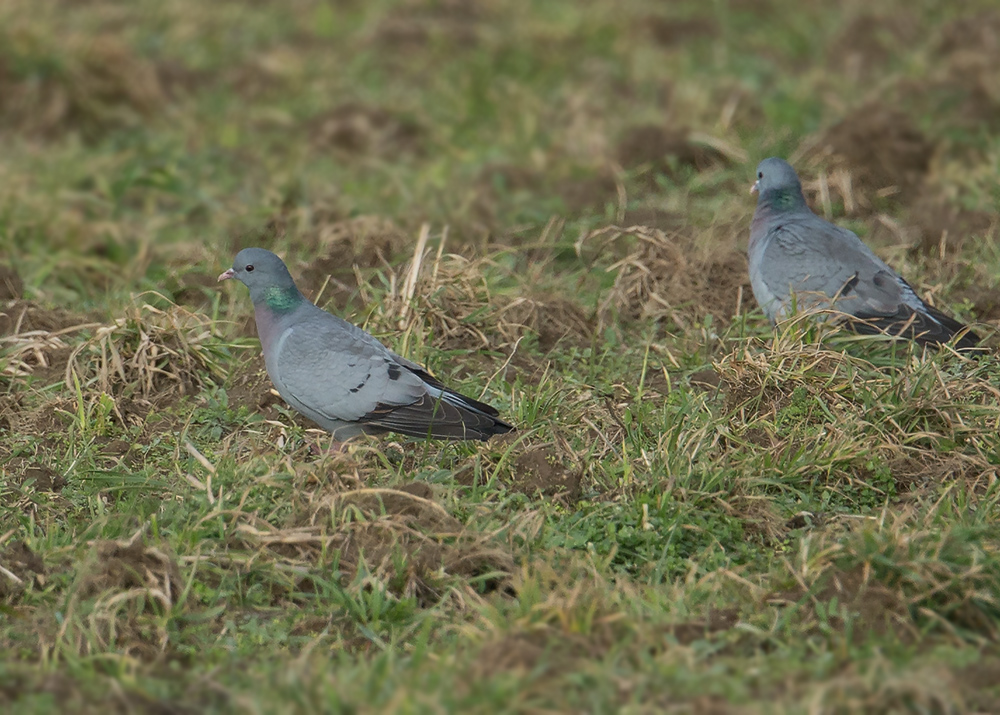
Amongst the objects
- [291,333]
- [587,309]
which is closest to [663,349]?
[587,309]

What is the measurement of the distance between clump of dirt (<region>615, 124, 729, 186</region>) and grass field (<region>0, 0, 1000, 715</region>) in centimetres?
2

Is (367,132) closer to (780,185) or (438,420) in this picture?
(780,185)

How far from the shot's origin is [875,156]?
307 inches

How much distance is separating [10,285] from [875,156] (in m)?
4.76

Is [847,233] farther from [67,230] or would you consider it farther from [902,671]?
[67,230]

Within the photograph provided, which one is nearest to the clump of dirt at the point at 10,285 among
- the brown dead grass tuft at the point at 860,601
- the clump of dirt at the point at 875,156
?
the brown dead grass tuft at the point at 860,601

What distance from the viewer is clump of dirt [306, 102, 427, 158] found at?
29.6ft

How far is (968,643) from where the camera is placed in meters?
3.79

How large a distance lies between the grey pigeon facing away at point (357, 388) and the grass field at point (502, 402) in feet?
0.51

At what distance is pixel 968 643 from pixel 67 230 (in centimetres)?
521

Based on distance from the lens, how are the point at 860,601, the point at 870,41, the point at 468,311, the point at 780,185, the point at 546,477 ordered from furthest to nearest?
the point at 870,41, the point at 780,185, the point at 468,311, the point at 546,477, the point at 860,601

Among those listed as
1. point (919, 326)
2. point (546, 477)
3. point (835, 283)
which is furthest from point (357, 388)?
point (919, 326)

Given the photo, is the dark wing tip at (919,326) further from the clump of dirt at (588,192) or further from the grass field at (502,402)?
the clump of dirt at (588,192)

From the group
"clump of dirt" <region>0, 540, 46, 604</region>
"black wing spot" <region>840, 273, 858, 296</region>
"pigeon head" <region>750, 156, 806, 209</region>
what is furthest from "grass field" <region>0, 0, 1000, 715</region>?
"pigeon head" <region>750, 156, 806, 209</region>
